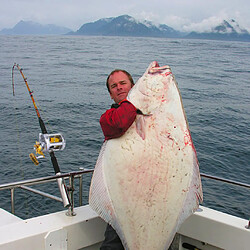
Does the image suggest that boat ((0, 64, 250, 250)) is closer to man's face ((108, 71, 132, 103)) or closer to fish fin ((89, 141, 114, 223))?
fish fin ((89, 141, 114, 223))

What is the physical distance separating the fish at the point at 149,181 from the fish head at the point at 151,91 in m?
0.07

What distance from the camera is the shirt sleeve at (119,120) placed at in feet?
6.92

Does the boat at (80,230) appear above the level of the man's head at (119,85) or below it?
below

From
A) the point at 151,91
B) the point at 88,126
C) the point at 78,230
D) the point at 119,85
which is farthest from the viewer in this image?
the point at 88,126

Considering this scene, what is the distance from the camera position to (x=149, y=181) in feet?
6.68

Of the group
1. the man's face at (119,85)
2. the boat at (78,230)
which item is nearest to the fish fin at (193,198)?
the boat at (78,230)

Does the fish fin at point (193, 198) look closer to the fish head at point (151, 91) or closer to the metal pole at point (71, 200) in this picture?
the fish head at point (151, 91)

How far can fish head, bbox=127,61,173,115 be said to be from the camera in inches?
88.6

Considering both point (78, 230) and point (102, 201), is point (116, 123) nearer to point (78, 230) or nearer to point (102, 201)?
point (102, 201)

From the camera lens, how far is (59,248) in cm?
257

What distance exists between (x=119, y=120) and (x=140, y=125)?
0.51 feet

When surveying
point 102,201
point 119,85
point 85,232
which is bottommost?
point 85,232

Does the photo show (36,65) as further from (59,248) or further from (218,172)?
(59,248)

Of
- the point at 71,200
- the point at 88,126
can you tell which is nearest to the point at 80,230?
the point at 71,200
